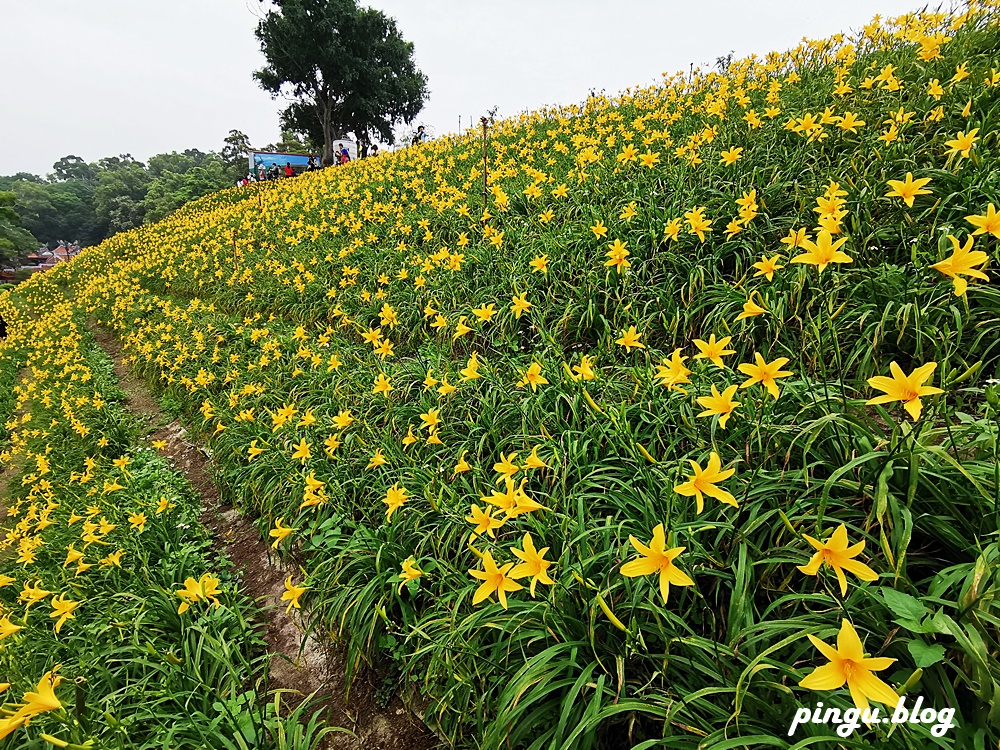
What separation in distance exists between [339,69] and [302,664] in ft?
93.1

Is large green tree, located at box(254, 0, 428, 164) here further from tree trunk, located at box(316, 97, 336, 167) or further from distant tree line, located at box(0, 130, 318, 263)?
distant tree line, located at box(0, 130, 318, 263)

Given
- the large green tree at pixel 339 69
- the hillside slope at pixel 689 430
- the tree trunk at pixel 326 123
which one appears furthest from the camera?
the tree trunk at pixel 326 123

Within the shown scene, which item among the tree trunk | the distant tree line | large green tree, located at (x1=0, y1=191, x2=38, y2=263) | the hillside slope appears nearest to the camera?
the hillside slope

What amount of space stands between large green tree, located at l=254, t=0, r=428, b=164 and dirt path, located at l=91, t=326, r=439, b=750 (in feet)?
80.7

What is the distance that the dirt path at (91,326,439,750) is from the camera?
1727 millimetres

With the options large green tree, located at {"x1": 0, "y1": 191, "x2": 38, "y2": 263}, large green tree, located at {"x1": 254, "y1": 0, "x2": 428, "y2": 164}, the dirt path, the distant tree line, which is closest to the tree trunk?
large green tree, located at {"x1": 254, "y1": 0, "x2": 428, "y2": 164}

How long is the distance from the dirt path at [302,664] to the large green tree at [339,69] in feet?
80.7

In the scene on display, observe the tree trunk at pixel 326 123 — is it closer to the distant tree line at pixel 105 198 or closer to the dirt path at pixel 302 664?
the distant tree line at pixel 105 198

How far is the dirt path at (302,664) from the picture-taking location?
173cm

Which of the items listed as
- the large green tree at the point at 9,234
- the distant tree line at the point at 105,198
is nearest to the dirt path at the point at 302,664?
the distant tree line at the point at 105,198

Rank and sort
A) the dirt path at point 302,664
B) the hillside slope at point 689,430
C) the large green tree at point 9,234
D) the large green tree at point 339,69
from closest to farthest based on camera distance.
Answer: the hillside slope at point 689,430, the dirt path at point 302,664, the large green tree at point 339,69, the large green tree at point 9,234

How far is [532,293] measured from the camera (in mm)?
3279

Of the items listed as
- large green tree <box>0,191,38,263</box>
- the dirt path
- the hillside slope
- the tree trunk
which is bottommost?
the dirt path

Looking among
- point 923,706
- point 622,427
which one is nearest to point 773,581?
point 923,706
